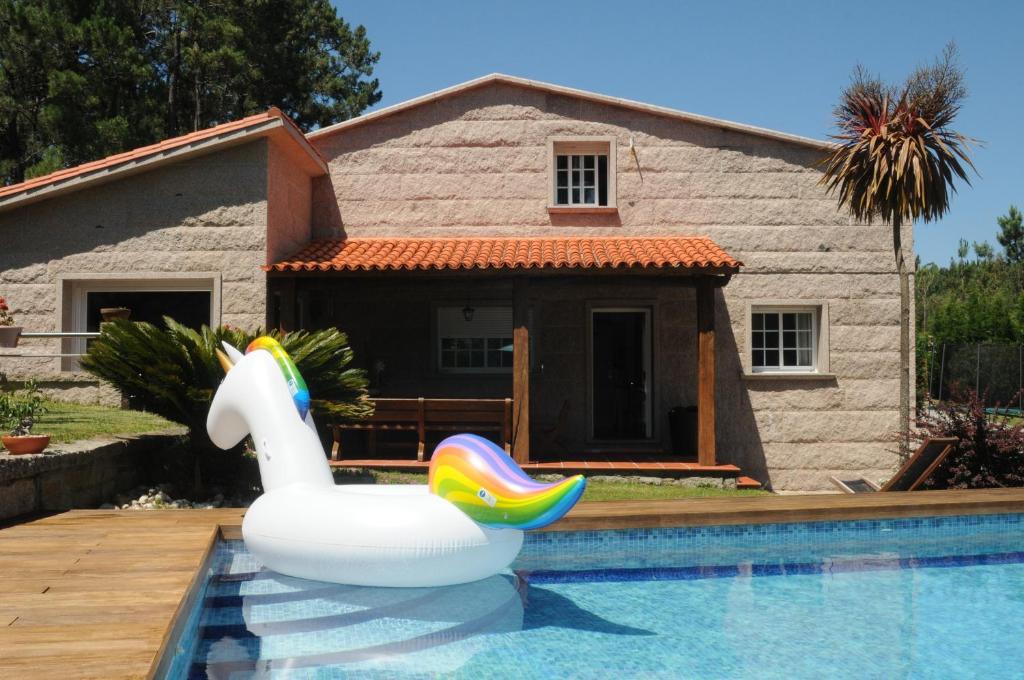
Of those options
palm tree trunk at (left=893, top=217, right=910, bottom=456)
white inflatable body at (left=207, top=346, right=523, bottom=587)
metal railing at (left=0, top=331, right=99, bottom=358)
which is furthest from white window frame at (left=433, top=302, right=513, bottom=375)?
white inflatable body at (left=207, top=346, right=523, bottom=587)

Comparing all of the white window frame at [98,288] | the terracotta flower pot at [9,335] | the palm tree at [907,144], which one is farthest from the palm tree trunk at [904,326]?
the terracotta flower pot at [9,335]

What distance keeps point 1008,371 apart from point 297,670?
2779 cm

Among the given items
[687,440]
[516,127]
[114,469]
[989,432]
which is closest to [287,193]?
[516,127]

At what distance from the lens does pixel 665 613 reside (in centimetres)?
644

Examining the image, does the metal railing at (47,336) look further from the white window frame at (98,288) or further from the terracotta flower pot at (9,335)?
the terracotta flower pot at (9,335)

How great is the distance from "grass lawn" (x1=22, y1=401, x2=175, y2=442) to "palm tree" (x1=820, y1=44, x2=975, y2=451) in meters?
9.87

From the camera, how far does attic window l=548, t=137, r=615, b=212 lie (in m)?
15.3

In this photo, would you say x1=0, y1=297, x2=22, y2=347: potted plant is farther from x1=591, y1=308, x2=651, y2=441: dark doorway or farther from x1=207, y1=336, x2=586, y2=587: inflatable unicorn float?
x1=591, y1=308, x2=651, y2=441: dark doorway

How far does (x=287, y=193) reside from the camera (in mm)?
14023

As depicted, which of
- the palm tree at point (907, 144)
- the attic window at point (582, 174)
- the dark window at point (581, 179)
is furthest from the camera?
the dark window at point (581, 179)

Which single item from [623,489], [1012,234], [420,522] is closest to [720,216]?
[623,489]

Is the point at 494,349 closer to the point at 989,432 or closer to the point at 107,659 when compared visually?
the point at 989,432

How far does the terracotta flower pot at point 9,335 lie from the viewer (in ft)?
35.4

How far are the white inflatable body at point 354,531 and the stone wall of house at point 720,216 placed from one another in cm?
861
